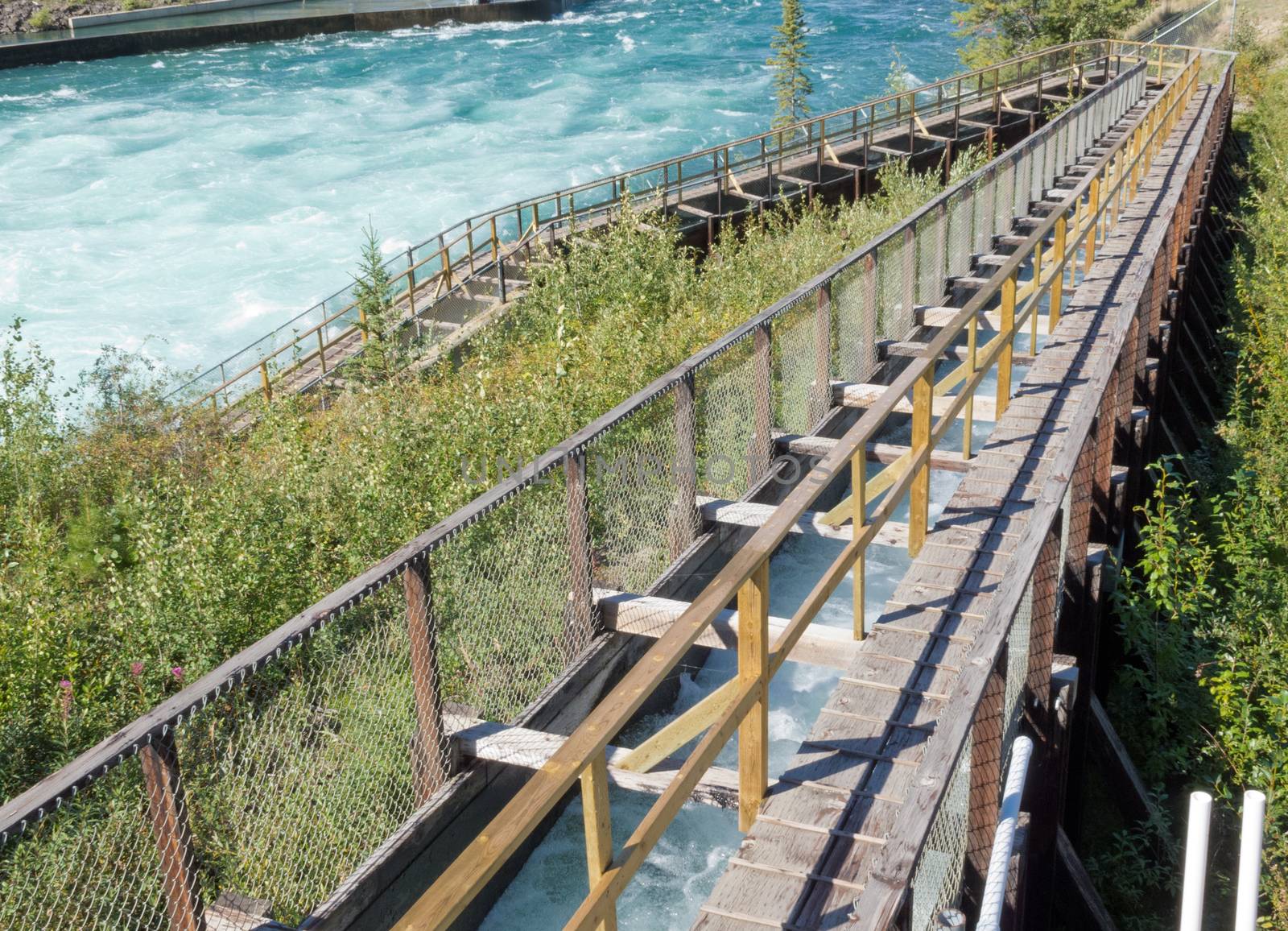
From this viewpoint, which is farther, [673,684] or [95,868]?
[673,684]

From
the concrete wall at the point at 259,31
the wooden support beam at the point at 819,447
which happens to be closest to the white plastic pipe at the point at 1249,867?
the wooden support beam at the point at 819,447

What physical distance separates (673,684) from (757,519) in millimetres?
2054

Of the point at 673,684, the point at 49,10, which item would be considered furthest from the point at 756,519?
the point at 49,10

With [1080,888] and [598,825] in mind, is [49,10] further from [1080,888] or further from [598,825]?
[598,825]

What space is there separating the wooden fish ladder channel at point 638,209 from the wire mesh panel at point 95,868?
9.50 m

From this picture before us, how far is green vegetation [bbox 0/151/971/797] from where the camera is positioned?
7.05 metres

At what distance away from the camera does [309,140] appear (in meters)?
41.7

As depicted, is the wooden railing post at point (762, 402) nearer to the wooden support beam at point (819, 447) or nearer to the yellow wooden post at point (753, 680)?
the wooden support beam at point (819, 447)

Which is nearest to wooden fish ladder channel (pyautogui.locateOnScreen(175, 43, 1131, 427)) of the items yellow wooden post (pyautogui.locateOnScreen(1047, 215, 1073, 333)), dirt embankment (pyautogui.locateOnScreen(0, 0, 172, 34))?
yellow wooden post (pyautogui.locateOnScreen(1047, 215, 1073, 333))

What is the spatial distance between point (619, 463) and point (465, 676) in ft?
5.55

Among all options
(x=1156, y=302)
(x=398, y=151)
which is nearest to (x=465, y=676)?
(x=1156, y=302)

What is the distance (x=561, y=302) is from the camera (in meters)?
14.5

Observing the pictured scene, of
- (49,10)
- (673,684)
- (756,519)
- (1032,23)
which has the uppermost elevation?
(49,10)

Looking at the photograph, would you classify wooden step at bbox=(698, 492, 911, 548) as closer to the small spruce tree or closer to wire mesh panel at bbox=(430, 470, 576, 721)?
wire mesh panel at bbox=(430, 470, 576, 721)
